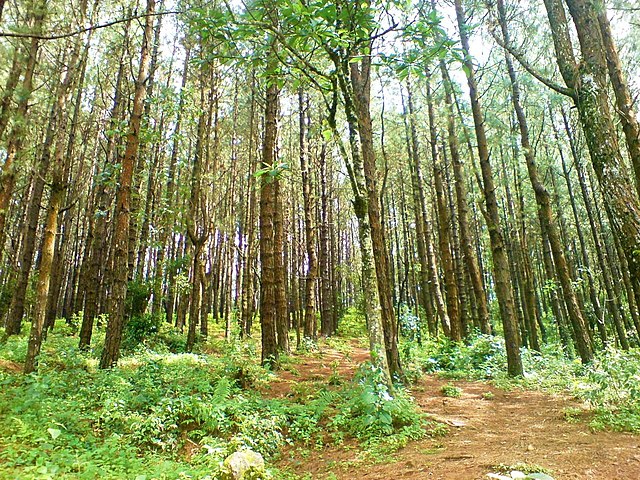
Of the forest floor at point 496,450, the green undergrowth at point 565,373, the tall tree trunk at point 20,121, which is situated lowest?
the forest floor at point 496,450

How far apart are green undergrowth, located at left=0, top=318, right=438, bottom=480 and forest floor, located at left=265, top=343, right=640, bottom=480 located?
13.2 inches

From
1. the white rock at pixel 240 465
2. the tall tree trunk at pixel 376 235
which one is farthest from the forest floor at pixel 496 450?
the tall tree trunk at pixel 376 235

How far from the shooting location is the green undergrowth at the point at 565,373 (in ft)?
16.2

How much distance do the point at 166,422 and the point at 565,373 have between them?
8150mm

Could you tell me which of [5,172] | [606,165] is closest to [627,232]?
[606,165]

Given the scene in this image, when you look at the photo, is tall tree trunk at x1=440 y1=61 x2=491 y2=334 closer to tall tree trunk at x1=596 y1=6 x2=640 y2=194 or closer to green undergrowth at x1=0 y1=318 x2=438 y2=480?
tall tree trunk at x1=596 y1=6 x2=640 y2=194

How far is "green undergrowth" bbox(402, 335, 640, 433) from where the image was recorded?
4.93 metres

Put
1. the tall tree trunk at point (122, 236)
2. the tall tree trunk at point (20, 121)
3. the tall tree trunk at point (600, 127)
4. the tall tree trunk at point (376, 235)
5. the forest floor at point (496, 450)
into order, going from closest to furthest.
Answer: the forest floor at point (496, 450), the tall tree trunk at point (600, 127), the tall tree trunk at point (20, 121), the tall tree trunk at point (376, 235), the tall tree trunk at point (122, 236)

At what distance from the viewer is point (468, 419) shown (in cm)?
562

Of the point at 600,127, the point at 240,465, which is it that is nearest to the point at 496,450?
the point at 240,465

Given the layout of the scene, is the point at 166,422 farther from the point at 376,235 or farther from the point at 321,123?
the point at 321,123

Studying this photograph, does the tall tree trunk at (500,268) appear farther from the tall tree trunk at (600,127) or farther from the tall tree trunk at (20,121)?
the tall tree trunk at (20,121)

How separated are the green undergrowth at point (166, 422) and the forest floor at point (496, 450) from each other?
335 mm

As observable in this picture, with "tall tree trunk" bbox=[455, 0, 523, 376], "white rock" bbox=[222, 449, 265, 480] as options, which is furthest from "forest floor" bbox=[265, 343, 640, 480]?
"tall tree trunk" bbox=[455, 0, 523, 376]
